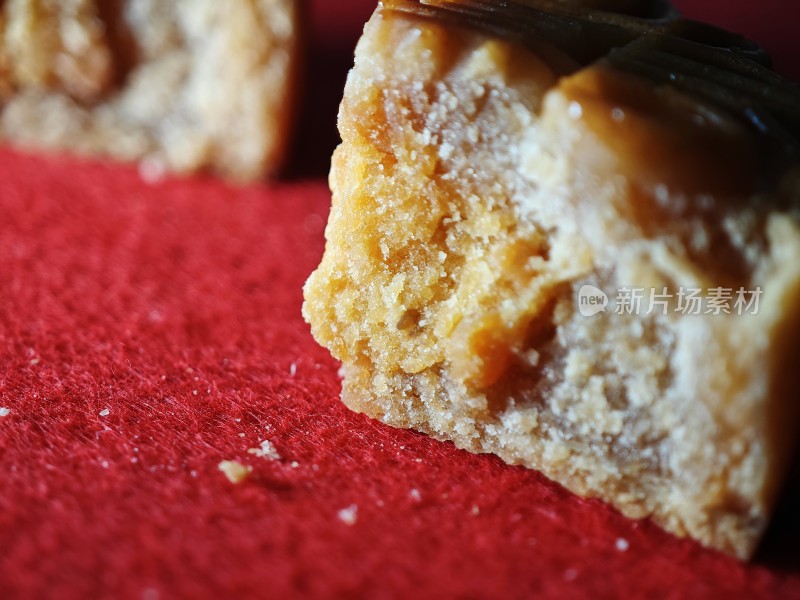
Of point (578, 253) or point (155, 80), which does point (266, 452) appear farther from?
point (155, 80)

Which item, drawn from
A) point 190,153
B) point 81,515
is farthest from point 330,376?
point 190,153

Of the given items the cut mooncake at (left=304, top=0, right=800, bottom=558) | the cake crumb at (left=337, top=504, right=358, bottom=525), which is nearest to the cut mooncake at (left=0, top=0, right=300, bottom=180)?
the cut mooncake at (left=304, top=0, right=800, bottom=558)

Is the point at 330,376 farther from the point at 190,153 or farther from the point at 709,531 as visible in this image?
the point at 190,153
